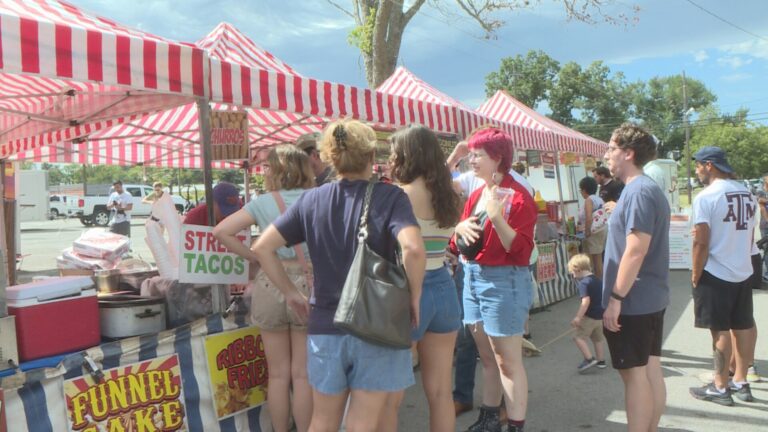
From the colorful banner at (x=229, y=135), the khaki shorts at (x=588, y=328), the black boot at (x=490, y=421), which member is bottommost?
the black boot at (x=490, y=421)

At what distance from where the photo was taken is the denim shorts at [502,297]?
10.6ft

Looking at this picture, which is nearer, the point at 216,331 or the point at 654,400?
the point at 654,400

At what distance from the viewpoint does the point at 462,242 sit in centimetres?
323

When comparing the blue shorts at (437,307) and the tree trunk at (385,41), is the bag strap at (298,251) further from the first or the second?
the tree trunk at (385,41)

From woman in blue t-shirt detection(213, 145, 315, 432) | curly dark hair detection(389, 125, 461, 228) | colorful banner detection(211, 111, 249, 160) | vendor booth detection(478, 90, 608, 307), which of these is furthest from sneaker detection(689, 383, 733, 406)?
colorful banner detection(211, 111, 249, 160)

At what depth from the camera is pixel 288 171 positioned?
3277 millimetres

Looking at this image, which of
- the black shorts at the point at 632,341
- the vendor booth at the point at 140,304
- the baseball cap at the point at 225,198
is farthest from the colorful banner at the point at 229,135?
the black shorts at the point at 632,341

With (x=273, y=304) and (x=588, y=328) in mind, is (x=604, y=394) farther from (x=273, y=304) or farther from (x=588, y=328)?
(x=273, y=304)

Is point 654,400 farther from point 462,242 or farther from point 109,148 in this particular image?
point 109,148

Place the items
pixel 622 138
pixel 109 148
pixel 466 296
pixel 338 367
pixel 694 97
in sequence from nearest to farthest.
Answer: pixel 338 367 < pixel 622 138 < pixel 466 296 < pixel 109 148 < pixel 694 97

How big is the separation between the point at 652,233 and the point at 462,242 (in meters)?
0.96

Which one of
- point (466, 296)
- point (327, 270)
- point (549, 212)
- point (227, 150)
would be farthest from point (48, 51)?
point (549, 212)

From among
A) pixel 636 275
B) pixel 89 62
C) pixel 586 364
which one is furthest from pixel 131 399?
pixel 586 364

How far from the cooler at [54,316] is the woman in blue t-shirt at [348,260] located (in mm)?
1403
